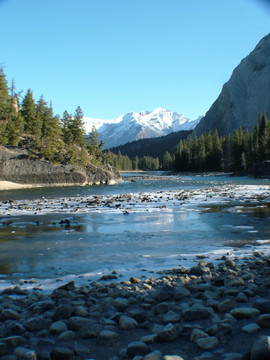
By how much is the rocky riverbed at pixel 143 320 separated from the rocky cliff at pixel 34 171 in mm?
50974

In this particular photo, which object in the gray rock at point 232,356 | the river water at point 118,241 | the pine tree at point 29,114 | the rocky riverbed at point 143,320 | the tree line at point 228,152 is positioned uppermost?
the pine tree at point 29,114

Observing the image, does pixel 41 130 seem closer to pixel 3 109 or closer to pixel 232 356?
pixel 3 109

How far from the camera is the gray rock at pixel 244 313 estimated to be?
532cm

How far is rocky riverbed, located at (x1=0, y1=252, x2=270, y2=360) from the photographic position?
14.2 feet

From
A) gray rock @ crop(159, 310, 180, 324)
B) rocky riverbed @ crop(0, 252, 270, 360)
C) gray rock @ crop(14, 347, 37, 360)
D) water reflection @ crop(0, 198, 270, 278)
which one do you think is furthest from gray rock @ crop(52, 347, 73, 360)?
water reflection @ crop(0, 198, 270, 278)

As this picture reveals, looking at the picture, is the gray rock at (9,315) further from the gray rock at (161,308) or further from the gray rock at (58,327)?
the gray rock at (161,308)

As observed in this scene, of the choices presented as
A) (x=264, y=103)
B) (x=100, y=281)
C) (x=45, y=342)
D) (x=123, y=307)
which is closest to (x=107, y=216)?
(x=100, y=281)

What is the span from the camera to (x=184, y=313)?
17.6 feet

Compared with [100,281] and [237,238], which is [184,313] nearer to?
[100,281]

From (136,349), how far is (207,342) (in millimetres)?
948

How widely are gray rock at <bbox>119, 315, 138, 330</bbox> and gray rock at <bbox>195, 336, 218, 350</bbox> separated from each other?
1.07m

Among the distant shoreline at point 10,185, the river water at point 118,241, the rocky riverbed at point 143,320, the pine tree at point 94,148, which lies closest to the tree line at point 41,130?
the pine tree at point 94,148

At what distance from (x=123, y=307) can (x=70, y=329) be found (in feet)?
3.53

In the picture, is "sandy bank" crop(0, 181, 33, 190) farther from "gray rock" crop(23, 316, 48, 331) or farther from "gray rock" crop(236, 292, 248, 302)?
"gray rock" crop(236, 292, 248, 302)
